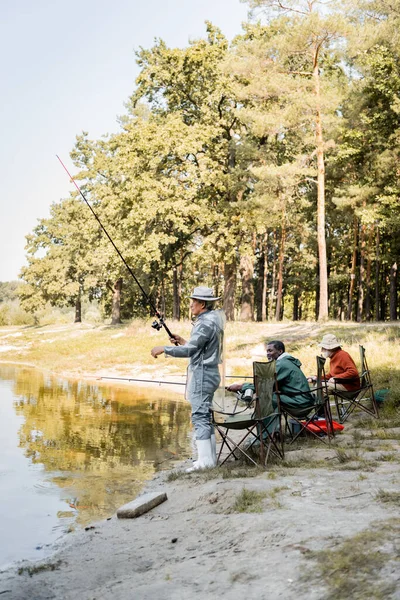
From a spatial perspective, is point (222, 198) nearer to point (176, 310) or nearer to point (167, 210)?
point (167, 210)

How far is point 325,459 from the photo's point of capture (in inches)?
281

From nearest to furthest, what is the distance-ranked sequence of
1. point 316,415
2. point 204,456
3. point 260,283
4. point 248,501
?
point 248,501, point 204,456, point 316,415, point 260,283

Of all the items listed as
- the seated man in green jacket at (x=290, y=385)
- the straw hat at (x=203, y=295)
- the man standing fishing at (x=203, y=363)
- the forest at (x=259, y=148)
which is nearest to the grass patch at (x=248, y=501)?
the man standing fishing at (x=203, y=363)

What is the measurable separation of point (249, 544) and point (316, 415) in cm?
450

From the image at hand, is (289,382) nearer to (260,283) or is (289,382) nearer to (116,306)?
(116,306)

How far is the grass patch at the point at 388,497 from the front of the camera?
4.95m

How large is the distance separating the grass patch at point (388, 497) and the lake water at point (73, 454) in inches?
108

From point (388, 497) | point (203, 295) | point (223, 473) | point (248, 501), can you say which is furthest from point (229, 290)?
point (388, 497)

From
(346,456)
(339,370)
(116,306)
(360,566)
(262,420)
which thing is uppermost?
(116,306)

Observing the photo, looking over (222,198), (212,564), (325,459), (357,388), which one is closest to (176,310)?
(222,198)

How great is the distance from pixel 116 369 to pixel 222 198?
14.2 metres

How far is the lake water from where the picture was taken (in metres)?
6.20

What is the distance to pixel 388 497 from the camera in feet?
16.6

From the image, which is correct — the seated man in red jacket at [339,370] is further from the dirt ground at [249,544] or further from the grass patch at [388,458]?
the dirt ground at [249,544]
